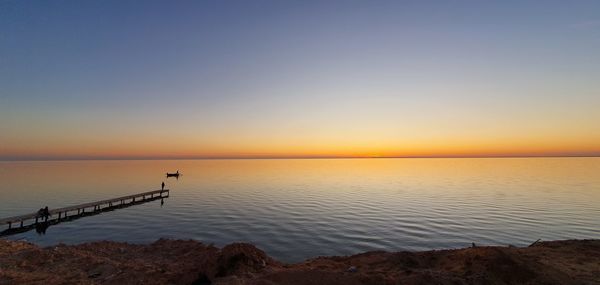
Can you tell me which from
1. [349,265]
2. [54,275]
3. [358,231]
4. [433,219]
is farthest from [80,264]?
[433,219]

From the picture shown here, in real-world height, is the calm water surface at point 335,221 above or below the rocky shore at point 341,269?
below

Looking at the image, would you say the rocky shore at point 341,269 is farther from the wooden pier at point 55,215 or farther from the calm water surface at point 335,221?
the wooden pier at point 55,215

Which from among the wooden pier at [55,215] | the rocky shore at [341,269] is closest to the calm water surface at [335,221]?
the wooden pier at [55,215]

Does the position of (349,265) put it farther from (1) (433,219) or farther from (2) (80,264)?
(1) (433,219)

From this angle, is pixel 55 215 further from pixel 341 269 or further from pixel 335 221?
pixel 341 269

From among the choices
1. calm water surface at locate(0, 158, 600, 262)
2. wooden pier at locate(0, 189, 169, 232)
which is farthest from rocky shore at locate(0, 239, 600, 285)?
wooden pier at locate(0, 189, 169, 232)

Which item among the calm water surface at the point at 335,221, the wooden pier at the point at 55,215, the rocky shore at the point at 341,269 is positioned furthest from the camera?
the wooden pier at the point at 55,215

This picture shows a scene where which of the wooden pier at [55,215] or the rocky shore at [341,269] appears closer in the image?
the rocky shore at [341,269]

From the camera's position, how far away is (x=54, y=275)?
1277 centimetres

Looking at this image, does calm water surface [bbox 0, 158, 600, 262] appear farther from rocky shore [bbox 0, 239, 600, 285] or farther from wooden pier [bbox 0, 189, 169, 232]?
rocky shore [bbox 0, 239, 600, 285]

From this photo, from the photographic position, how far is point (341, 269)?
13.3 m

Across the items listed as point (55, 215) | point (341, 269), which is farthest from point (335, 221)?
point (55, 215)

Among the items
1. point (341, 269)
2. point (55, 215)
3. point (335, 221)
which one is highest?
point (341, 269)

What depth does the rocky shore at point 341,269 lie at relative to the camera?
35.9ft
